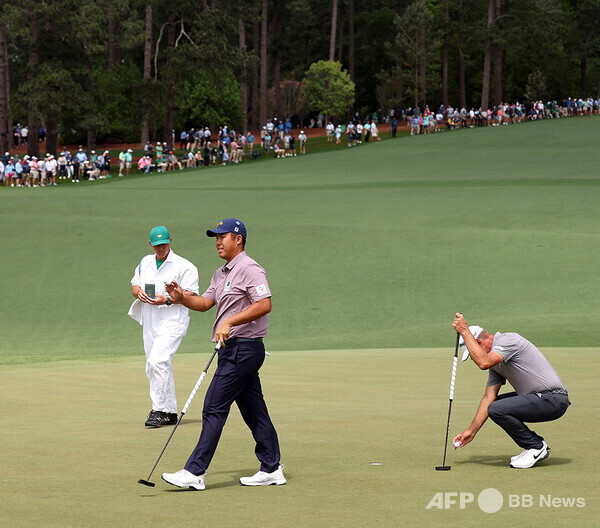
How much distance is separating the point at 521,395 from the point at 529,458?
51cm

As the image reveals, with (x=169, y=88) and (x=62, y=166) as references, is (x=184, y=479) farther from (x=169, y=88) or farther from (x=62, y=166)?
(x=169, y=88)

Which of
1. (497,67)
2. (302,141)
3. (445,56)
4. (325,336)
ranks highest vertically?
(445,56)

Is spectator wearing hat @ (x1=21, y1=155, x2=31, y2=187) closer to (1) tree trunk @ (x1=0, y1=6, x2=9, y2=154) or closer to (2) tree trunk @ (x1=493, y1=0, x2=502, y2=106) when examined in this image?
(1) tree trunk @ (x1=0, y1=6, x2=9, y2=154)

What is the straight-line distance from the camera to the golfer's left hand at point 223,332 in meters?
7.12

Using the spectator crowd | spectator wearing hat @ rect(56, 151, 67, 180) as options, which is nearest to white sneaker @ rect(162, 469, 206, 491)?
the spectator crowd

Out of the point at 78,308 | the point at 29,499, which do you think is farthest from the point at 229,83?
the point at 29,499

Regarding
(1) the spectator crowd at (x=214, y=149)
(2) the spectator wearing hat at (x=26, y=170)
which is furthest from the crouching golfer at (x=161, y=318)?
(2) the spectator wearing hat at (x=26, y=170)

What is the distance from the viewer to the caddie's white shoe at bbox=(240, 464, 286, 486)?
726 cm

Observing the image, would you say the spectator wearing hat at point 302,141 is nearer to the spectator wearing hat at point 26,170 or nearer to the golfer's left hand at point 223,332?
the spectator wearing hat at point 26,170

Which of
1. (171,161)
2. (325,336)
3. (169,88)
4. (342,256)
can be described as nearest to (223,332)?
(325,336)

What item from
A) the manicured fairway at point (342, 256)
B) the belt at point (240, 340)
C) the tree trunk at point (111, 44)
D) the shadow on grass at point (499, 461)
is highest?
the tree trunk at point (111, 44)
